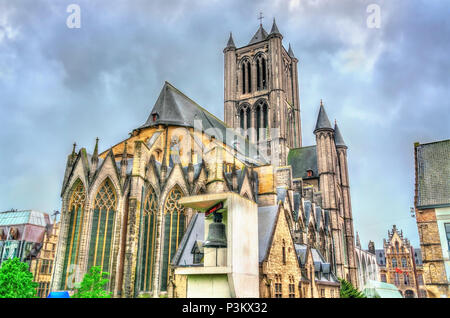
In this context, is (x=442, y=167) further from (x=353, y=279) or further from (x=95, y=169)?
(x=353, y=279)

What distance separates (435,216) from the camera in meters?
19.8

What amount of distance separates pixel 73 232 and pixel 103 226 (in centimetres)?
185

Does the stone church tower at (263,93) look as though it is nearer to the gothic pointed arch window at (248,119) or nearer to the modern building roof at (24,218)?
the gothic pointed arch window at (248,119)

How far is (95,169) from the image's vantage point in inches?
939

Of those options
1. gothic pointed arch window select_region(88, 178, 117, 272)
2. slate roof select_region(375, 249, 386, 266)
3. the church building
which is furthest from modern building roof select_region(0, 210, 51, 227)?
slate roof select_region(375, 249, 386, 266)

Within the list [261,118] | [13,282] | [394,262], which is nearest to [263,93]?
[261,118]

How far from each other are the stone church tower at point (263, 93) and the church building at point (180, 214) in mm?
9686

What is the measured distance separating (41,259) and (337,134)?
140 feet

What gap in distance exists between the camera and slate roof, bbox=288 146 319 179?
5128 centimetres

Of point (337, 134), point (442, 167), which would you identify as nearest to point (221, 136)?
point (337, 134)

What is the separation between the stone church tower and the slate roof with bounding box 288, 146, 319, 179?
6.16 ft

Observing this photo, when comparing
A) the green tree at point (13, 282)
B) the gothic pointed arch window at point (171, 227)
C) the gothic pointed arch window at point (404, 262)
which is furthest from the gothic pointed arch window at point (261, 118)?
Answer: the green tree at point (13, 282)

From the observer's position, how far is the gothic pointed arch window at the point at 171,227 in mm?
22344

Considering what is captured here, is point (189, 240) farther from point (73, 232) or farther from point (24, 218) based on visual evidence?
point (24, 218)
